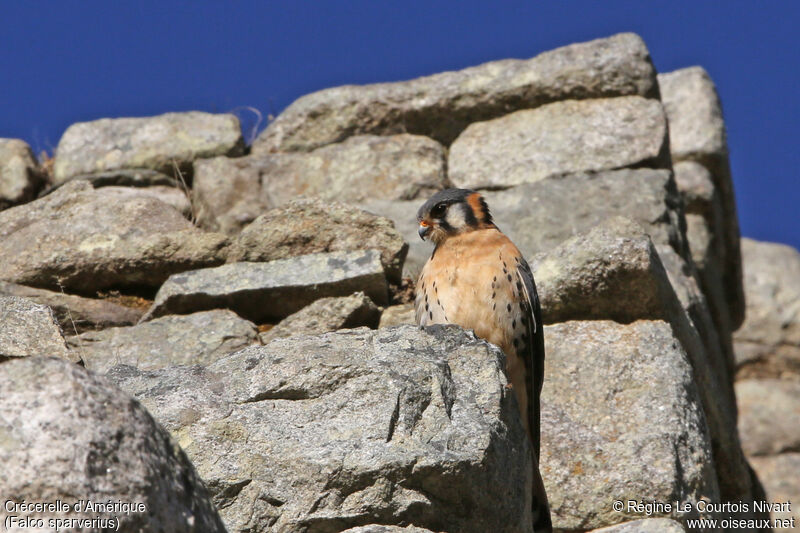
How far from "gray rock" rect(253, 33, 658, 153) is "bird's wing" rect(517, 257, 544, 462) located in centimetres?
266

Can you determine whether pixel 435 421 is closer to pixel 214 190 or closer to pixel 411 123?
pixel 214 190

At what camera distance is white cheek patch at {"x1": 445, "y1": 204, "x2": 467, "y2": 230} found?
5423 mm

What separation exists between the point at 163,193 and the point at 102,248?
3.94ft

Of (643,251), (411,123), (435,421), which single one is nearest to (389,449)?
(435,421)

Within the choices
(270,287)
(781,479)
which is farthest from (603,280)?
(781,479)

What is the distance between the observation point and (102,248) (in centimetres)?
580

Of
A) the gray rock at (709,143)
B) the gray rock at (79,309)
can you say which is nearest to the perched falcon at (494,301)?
the gray rock at (79,309)

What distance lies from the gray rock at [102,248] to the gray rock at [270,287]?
0.28 m

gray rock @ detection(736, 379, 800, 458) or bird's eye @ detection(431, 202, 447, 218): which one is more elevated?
bird's eye @ detection(431, 202, 447, 218)

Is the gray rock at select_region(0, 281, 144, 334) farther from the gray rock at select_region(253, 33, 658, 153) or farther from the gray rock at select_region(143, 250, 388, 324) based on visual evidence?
the gray rock at select_region(253, 33, 658, 153)

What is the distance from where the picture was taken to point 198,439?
11.4 ft

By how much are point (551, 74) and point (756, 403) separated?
488cm

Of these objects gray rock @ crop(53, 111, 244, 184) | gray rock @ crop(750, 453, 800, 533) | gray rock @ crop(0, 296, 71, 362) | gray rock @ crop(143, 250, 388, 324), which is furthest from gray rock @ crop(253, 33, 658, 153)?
gray rock @ crop(750, 453, 800, 533)

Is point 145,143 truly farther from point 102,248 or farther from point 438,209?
point 438,209
